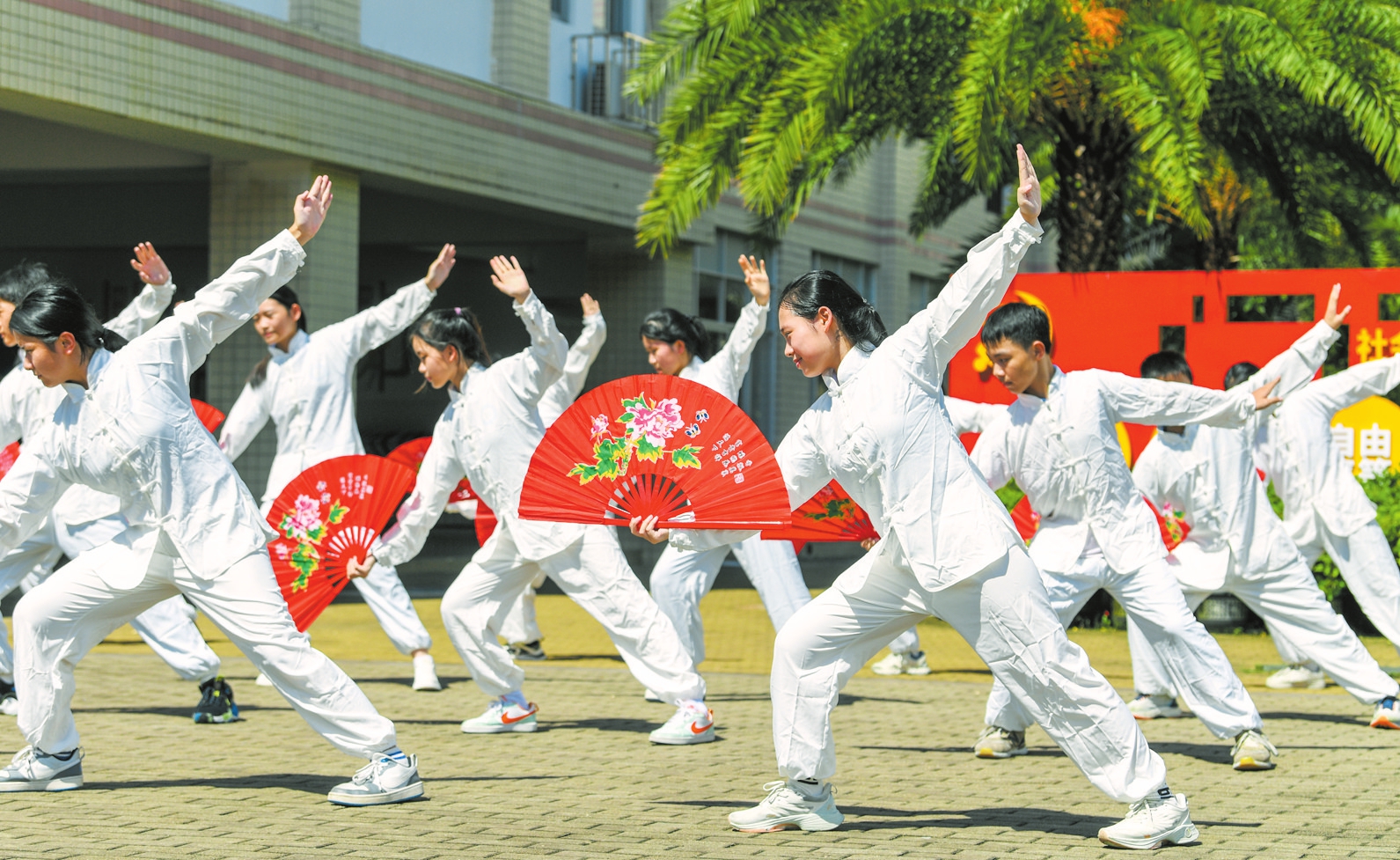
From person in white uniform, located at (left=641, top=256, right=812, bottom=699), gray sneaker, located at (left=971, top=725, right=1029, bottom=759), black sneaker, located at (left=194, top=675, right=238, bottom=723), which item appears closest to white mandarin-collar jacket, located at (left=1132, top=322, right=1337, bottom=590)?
gray sneaker, located at (left=971, top=725, right=1029, bottom=759)

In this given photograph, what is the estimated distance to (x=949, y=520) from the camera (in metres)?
4.87

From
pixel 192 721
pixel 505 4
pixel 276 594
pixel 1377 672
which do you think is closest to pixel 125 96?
pixel 505 4

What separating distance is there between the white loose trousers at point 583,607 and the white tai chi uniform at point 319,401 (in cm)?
153

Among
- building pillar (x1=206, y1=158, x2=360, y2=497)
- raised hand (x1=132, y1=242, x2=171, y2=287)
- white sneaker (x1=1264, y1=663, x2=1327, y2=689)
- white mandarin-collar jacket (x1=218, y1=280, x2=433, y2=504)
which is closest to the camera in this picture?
raised hand (x1=132, y1=242, x2=171, y2=287)

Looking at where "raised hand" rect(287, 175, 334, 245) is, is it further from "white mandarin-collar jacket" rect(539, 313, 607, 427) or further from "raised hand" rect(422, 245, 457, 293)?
"raised hand" rect(422, 245, 457, 293)

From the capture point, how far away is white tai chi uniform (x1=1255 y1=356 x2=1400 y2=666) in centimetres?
805

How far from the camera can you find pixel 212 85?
1344 centimetres

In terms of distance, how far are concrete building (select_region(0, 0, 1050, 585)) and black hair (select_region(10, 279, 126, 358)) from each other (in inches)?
276

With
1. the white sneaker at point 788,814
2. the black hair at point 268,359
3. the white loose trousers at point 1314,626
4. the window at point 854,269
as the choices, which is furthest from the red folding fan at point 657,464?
the window at point 854,269

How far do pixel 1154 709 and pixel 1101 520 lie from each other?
6.03 ft

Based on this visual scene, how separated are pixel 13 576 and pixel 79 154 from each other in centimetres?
810

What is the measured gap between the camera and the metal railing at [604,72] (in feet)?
59.9

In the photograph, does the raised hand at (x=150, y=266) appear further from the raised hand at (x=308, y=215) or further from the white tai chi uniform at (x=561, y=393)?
the white tai chi uniform at (x=561, y=393)

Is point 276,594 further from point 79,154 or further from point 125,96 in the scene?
point 79,154
